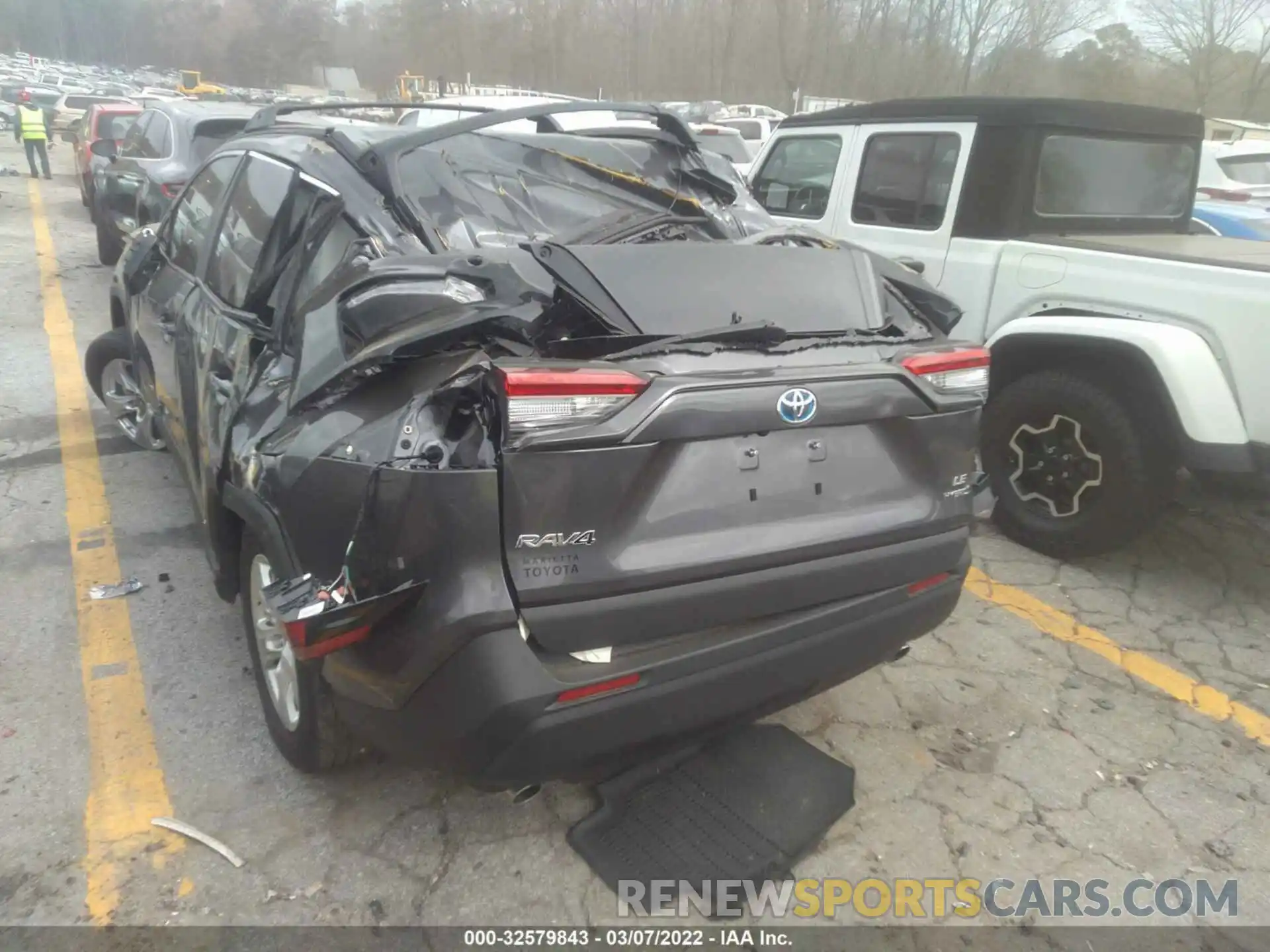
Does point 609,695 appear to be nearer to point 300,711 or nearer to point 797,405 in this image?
point 797,405

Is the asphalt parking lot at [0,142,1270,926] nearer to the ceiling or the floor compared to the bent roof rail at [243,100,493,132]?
nearer to the floor

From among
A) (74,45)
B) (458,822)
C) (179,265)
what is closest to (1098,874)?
(458,822)

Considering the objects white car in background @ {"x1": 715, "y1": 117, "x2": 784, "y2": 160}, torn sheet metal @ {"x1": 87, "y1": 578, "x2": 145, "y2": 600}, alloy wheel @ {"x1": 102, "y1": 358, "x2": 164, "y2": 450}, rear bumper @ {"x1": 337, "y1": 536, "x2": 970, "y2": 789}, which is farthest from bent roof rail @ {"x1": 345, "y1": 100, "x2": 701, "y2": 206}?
white car in background @ {"x1": 715, "y1": 117, "x2": 784, "y2": 160}

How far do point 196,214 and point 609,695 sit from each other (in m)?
3.07

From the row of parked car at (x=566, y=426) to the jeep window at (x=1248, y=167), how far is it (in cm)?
940

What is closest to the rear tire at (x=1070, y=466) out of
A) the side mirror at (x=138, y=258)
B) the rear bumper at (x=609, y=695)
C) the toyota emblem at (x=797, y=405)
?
the rear bumper at (x=609, y=695)

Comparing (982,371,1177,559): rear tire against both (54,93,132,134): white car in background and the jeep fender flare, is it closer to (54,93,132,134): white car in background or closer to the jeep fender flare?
the jeep fender flare

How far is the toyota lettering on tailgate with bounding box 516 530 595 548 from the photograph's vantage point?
6.19ft

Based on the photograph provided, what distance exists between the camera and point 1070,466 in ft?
13.9

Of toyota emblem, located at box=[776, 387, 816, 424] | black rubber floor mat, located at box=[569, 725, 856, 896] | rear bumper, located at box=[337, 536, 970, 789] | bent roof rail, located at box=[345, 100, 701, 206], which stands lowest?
black rubber floor mat, located at box=[569, 725, 856, 896]

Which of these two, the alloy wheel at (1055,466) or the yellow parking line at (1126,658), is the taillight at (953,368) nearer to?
the yellow parking line at (1126,658)

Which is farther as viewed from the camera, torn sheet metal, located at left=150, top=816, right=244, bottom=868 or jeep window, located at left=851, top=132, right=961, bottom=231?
jeep window, located at left=851, top=132, right=961, bottom=231

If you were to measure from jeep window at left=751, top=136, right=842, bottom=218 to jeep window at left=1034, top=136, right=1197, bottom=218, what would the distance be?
1351mm

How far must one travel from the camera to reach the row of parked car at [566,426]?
1.91m
